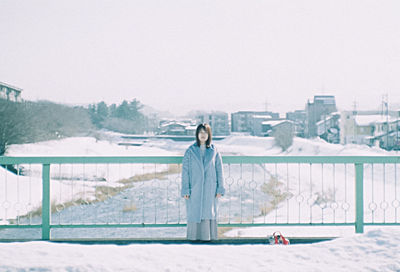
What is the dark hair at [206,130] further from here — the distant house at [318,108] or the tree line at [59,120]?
the distant house at [318,108]

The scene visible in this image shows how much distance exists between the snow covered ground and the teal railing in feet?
4.20

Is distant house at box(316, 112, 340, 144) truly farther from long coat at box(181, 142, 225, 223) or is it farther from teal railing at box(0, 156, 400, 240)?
long coat at box(181, 142, 225, 223)

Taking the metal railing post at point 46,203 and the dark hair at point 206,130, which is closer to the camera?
the dark hair at point 206,130

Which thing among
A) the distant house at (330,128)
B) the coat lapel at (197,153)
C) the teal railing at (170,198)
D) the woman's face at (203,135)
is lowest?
the teal railing at (170,198)

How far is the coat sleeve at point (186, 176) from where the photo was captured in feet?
12.3

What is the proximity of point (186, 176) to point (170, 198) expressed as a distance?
783 cm

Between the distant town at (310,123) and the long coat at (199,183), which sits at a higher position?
the distant town at (310,123)

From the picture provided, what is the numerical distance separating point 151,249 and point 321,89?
5407 cm

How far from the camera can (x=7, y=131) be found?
28172mm

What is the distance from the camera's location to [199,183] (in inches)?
146

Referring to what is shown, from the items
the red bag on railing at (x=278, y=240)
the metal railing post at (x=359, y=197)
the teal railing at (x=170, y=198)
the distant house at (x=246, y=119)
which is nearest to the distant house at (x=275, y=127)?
the distant house at (x=246, y=119)

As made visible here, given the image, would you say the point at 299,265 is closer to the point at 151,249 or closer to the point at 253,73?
the point at 151,249

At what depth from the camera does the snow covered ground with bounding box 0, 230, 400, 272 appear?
2.30m

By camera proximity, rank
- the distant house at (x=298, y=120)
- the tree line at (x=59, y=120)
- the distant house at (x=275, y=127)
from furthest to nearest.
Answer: the distant house at (x=298, y=120)
the distant house at (x=275, y=127)
the tree line at (x=59, y=120)
